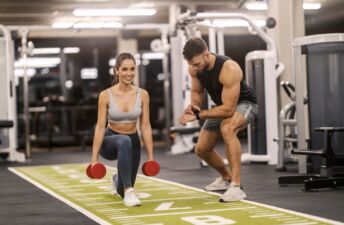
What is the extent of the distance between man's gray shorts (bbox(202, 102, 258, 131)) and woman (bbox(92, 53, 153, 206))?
52 centimetres

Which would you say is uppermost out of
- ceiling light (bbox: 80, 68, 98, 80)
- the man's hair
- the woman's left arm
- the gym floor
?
ceiling light (bbox: 80, 68, 98, 80)

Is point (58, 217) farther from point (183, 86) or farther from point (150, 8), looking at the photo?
point (150, 8)

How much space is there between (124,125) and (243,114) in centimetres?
86

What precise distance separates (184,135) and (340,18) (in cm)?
640

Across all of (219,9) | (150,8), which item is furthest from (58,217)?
(219,9)

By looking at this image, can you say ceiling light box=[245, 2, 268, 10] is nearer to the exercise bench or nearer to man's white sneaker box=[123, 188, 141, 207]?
the exercise bench

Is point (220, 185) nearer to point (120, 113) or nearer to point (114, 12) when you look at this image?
point (120, 113)

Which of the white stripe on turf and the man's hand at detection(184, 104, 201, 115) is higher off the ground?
the man's hand at detection(184, 104, 201, 115)

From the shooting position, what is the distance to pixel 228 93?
14.4ft

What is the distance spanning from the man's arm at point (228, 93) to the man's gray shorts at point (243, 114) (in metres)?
0.15

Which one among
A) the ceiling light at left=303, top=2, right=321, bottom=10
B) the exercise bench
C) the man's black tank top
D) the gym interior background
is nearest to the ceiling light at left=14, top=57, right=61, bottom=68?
the gym interior background

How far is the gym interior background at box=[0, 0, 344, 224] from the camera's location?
16.4ft

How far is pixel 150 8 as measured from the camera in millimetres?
11500

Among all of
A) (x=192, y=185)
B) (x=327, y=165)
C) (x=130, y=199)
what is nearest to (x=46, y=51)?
(x=192, y=185)
